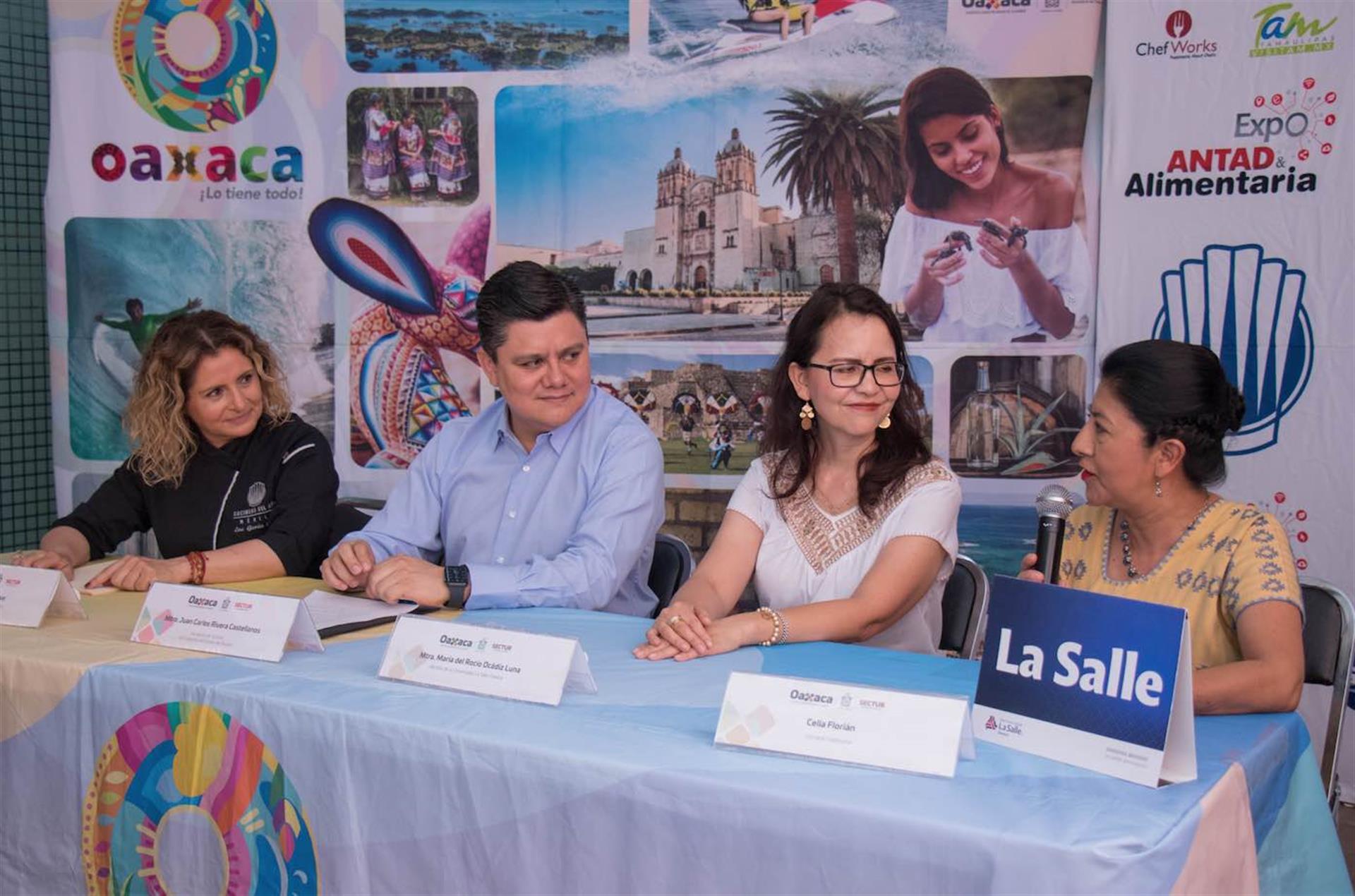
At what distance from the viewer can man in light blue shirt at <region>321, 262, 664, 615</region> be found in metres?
2.27

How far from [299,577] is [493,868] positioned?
1.27 meters

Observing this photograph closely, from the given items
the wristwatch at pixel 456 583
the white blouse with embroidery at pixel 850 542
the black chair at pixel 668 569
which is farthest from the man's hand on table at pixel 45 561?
the white blouse with embroidery at pixel 850 542

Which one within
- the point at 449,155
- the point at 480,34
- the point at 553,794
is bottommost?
the point at 553,794

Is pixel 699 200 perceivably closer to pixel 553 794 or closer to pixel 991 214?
pixel 991 214

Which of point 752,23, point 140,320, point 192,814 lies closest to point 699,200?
point 752,23

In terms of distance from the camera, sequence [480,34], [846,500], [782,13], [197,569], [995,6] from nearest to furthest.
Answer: [846,500] < [197,569] < [995,6] < [782,13] < [480,34]

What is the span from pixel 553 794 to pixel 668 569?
122cm

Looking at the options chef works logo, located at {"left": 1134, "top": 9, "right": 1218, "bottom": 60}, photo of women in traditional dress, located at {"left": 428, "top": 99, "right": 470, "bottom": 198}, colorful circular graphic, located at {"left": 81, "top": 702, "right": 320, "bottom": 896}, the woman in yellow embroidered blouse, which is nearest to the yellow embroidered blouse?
the woman in yellow embroidered blouse

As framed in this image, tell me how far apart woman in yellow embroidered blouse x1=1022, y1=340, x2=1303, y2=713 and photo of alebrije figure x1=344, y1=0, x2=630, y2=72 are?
2.30m

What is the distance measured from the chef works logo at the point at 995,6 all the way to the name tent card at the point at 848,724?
269 cm

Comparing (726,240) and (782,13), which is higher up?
(782,13)

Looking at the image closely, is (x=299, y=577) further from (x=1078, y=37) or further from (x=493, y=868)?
(x=1078, y=37)

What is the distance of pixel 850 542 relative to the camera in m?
2.27

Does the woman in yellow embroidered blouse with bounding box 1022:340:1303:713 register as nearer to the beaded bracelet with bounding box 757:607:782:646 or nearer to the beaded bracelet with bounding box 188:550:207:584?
the beaded bracelet with bounding box 757:607:782:646
